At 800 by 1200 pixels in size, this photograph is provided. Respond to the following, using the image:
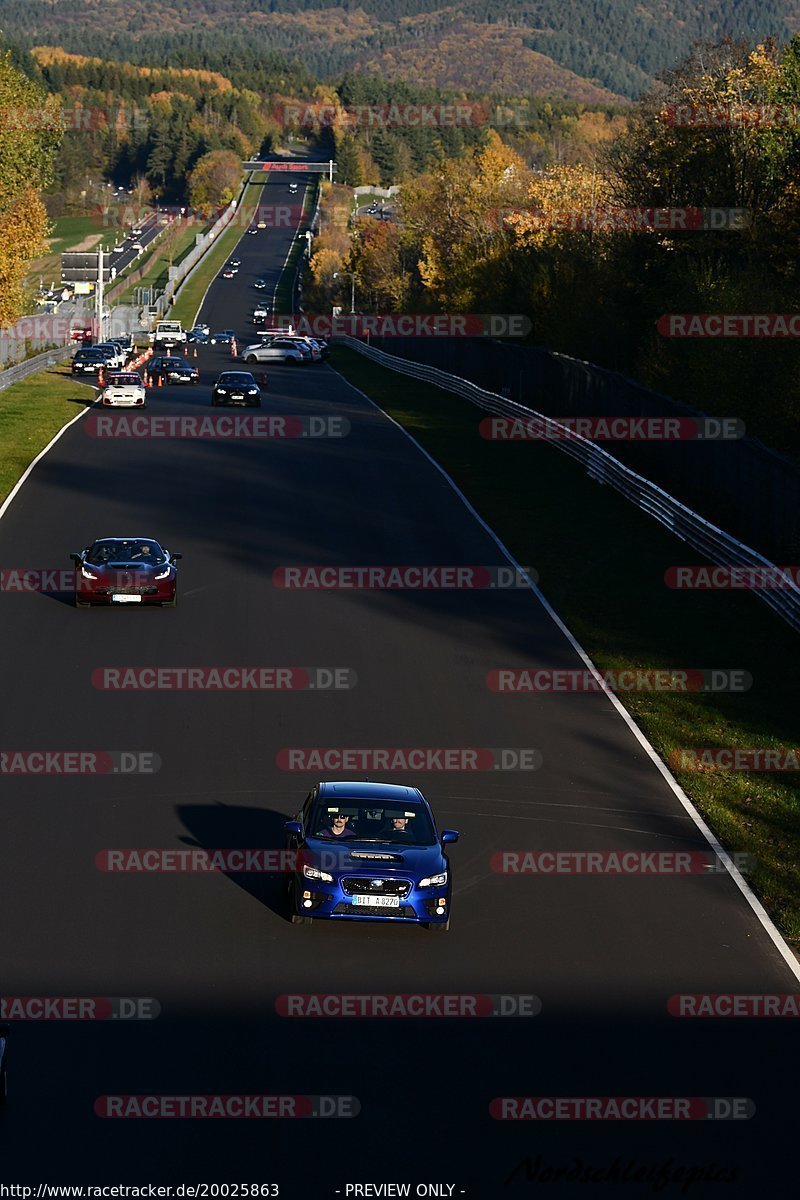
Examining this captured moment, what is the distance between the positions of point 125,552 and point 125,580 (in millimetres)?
993

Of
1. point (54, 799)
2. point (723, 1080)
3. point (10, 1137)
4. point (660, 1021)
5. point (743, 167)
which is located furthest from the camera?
point (743, 167)

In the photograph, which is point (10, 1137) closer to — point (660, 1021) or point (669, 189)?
point (660, 1021)

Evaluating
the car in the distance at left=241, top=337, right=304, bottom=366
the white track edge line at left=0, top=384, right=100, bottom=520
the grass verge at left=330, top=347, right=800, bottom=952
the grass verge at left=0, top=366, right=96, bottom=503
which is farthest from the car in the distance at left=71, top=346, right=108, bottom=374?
the grass verge at left=330, top=347, right=800, bottom=952

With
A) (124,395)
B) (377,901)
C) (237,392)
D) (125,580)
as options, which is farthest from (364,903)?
(124,395)

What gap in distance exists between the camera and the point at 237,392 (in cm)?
6144

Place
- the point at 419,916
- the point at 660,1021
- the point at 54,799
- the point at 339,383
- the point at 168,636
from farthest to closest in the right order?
the point at 339,383 < the point at 168,636 < the point at 54,799 < the point at 419,916 < the point at 660,1021

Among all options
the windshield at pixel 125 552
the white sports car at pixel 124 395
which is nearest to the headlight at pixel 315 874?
the windshield at pixel 125 552

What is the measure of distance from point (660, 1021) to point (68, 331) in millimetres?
98666

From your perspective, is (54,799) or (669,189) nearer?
(54,799)

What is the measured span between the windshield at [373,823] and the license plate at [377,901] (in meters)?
0.63

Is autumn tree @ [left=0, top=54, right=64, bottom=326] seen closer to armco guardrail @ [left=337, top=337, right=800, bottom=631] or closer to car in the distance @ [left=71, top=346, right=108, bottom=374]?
car in the distance @ [left=71, top=346, right=108, bottom=374]

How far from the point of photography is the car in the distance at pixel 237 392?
61.3 m

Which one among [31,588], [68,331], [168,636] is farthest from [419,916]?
[68,331]

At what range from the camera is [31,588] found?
31750 mm
